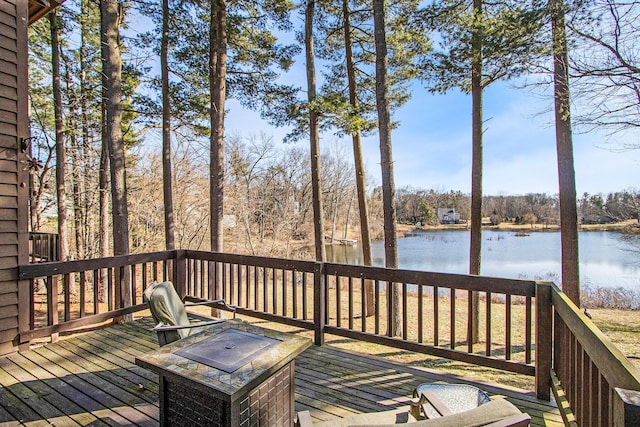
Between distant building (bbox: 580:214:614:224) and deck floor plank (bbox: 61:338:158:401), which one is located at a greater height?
distant building (bbox: 580:214:614:224)

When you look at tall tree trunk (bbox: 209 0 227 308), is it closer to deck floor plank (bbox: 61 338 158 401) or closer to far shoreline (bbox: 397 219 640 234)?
deck floor plank (bbox: 61 338 158 401)

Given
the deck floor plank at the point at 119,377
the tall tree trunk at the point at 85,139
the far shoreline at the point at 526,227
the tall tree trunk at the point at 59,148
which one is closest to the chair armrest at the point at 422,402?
the deck floor plank at the point at 119,377

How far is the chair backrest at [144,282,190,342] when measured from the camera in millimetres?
2324

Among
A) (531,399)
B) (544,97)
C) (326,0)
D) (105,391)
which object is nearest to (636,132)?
(544,97)

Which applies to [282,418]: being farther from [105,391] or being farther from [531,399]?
[531,399]

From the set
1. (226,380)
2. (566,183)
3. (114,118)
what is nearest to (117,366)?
(226,380)

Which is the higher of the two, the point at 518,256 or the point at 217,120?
the point at 217,120

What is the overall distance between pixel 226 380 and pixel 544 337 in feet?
7.97

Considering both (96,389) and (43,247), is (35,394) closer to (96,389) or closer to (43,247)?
(96,389)

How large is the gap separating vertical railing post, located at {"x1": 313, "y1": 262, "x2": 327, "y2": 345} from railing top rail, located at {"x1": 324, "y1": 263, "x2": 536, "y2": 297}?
0.10 meters

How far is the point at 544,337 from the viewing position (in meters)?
2.51

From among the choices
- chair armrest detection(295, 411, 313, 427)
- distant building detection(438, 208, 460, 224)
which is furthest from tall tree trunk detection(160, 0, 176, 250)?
distant building detection(438, 208, 460, 224)

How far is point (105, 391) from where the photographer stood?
2.60 metres

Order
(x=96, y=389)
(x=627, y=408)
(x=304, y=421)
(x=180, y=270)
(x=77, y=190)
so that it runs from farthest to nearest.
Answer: (x=77, y=190) < (x=180, y=270) < (x=96, y=389) < (x=304, y=421) < (x=627, y=408)
